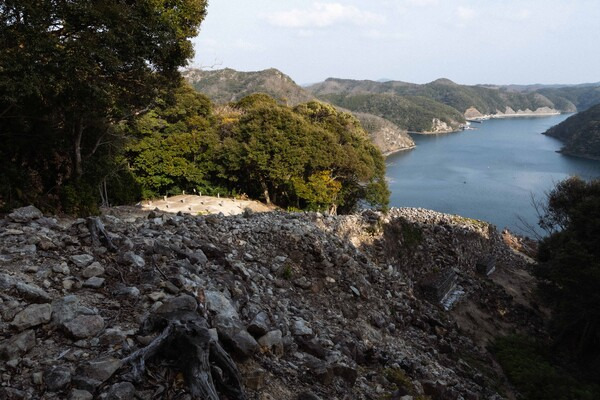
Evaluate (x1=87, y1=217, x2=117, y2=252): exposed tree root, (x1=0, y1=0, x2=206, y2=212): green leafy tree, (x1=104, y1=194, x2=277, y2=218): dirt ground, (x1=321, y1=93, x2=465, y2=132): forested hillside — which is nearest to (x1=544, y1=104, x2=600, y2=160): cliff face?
(x1=321, y1=93, x2=465, y2=132): forested hillside

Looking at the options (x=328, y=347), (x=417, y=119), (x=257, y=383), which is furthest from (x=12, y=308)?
(x=417, y=119)

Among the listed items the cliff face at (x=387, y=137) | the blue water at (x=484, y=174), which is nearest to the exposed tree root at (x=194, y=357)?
the blue water at (x=484, y=174)

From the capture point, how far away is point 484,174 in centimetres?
7869

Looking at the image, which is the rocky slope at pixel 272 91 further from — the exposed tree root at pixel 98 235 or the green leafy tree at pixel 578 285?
the exposed tree root at pixel 98 235

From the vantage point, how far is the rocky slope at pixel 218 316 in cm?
359

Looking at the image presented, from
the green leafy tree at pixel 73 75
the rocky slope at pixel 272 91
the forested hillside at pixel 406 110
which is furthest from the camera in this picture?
the forested hillside at pixel 406 110

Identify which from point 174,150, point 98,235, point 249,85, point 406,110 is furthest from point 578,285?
point 406,110

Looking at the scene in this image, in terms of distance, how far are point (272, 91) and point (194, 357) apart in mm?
136977

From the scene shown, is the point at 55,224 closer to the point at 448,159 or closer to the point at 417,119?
the point at 448,159

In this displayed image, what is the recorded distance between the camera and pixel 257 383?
4316mm

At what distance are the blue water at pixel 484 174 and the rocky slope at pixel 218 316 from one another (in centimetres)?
3154

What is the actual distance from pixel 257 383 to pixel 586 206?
14.3 metres

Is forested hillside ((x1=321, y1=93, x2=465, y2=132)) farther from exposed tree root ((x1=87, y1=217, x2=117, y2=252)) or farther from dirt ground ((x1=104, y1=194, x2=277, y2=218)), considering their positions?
exposed tree root ((x1=87, y1=217, x2=117, y2=252))

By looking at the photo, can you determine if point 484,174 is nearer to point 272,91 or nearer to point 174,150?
point 174,150
